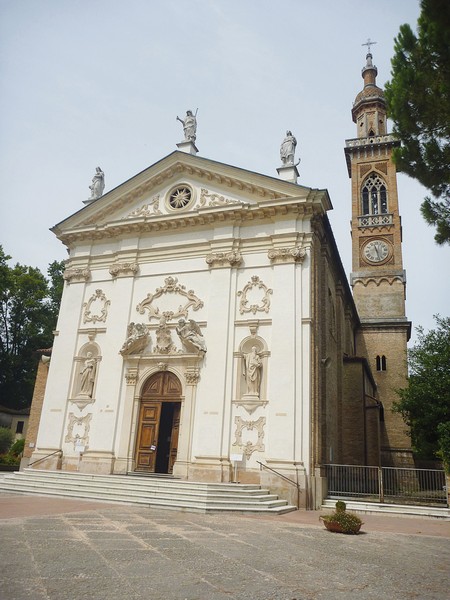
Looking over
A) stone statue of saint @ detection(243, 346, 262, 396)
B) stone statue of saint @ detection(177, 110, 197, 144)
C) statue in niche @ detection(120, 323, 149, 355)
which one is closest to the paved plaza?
stone statue of saint @ detection(243, 346, 262, 396)

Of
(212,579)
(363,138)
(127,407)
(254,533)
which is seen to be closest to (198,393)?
(127,407)

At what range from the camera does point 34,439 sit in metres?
22.4

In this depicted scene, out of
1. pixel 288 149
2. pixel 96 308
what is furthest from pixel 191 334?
pixel 288 149

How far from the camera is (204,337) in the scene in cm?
1953

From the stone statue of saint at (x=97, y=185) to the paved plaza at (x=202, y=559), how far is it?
15967 mm

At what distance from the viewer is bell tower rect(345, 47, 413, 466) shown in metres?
32.4

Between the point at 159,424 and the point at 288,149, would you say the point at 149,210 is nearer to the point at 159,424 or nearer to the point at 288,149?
the point at 288,149

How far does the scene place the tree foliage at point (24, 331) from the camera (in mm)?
40531

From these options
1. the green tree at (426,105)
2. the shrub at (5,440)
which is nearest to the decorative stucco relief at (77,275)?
the green tree at (426,105)

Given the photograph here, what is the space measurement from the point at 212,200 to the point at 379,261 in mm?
19341

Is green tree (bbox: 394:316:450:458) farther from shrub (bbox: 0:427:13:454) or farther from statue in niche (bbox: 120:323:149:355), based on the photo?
shrub (bbox: 0:427:13:454)

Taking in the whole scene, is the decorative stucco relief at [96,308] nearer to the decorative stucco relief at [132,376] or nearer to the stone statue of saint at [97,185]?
the decorative stucco relief at [132,376]

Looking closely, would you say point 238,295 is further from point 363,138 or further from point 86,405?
point 363,138

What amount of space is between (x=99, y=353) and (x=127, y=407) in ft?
9.51
